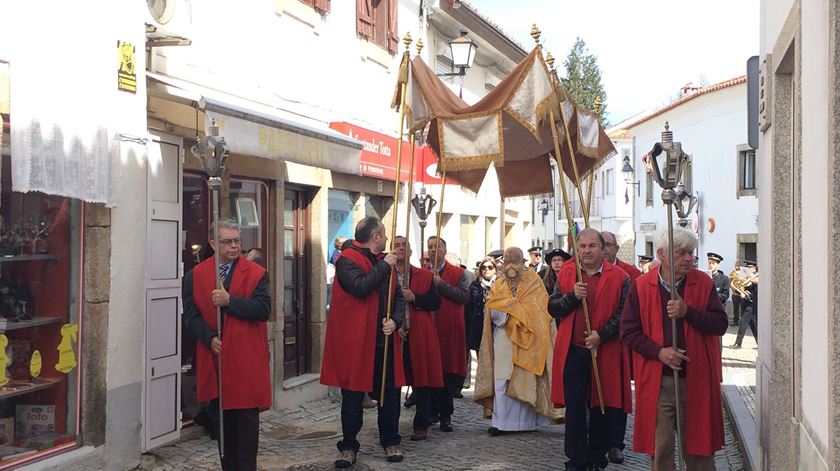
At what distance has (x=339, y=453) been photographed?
802 cm

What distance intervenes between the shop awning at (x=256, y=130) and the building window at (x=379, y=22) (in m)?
3.60

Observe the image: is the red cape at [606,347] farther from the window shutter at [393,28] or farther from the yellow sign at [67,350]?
the window shutter at [393,28]

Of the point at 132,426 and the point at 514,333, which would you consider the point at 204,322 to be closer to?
the point at 132,426

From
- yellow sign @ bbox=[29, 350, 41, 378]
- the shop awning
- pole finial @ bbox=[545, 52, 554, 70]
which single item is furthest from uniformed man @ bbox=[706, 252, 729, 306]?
yellow sign @ bbox=[29, 350, 41, 378]

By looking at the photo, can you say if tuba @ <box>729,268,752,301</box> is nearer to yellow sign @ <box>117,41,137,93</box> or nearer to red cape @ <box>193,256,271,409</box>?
red cape @ <box>193,256,271,409</box>

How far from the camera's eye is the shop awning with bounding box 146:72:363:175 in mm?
7648

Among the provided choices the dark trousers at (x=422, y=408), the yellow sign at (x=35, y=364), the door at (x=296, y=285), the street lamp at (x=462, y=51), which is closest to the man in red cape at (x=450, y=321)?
the dark trousers at (x=422, y=408)

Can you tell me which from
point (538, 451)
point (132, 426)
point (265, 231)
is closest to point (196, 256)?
point (265, 231)

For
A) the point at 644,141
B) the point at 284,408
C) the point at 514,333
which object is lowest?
the point at 284,408

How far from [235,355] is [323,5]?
21.4 feet

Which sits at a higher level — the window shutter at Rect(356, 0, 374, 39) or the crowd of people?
the window shutter at Rect(356, 0, 374, 39)

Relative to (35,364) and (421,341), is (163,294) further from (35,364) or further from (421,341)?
(421,341)

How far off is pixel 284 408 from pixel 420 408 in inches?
87.6

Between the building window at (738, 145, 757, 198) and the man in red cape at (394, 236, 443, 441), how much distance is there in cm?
2410
